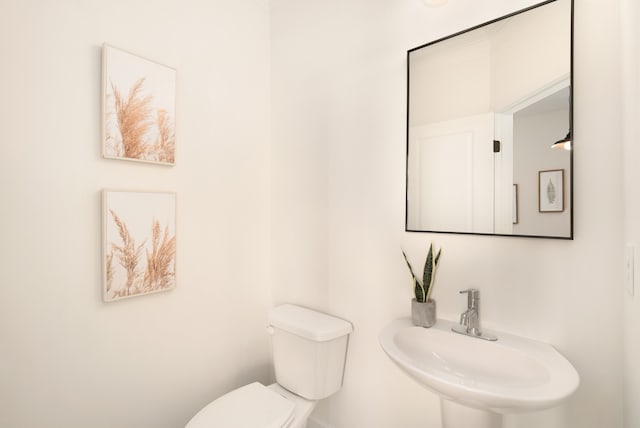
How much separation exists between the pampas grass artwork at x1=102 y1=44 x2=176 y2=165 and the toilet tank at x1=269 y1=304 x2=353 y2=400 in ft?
3.14

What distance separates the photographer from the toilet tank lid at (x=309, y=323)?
4.66ft

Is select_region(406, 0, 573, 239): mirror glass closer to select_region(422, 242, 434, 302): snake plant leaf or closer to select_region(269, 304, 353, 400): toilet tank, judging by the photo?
select_region(422, 242, 434, 302): snake plant leaf

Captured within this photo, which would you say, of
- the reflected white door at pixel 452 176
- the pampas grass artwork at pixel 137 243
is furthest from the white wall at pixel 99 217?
the reflected white door at pixel 452 176

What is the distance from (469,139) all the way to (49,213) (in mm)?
1568

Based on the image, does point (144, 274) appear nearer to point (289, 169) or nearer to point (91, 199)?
point (91, 199)

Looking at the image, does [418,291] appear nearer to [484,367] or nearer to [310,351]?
[484,367]

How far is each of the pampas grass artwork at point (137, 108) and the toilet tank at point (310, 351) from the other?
96cm

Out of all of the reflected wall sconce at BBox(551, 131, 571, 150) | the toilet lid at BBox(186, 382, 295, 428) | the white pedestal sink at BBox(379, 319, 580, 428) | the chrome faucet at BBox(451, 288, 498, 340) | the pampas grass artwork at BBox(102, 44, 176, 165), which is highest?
the pampas grass artwork at BBox(102, 44, 176, 165)

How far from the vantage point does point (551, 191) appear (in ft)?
3.43

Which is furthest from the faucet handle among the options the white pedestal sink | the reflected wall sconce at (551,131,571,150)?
the reflected wall sconce at (551,131,571,150)

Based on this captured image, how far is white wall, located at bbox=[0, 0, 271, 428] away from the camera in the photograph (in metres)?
1.09

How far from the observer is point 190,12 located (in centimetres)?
155

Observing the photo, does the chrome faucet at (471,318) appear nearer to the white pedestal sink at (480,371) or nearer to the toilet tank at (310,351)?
the white pedestal sink at (480,371)

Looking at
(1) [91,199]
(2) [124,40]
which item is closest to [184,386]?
(1) [91,199]
